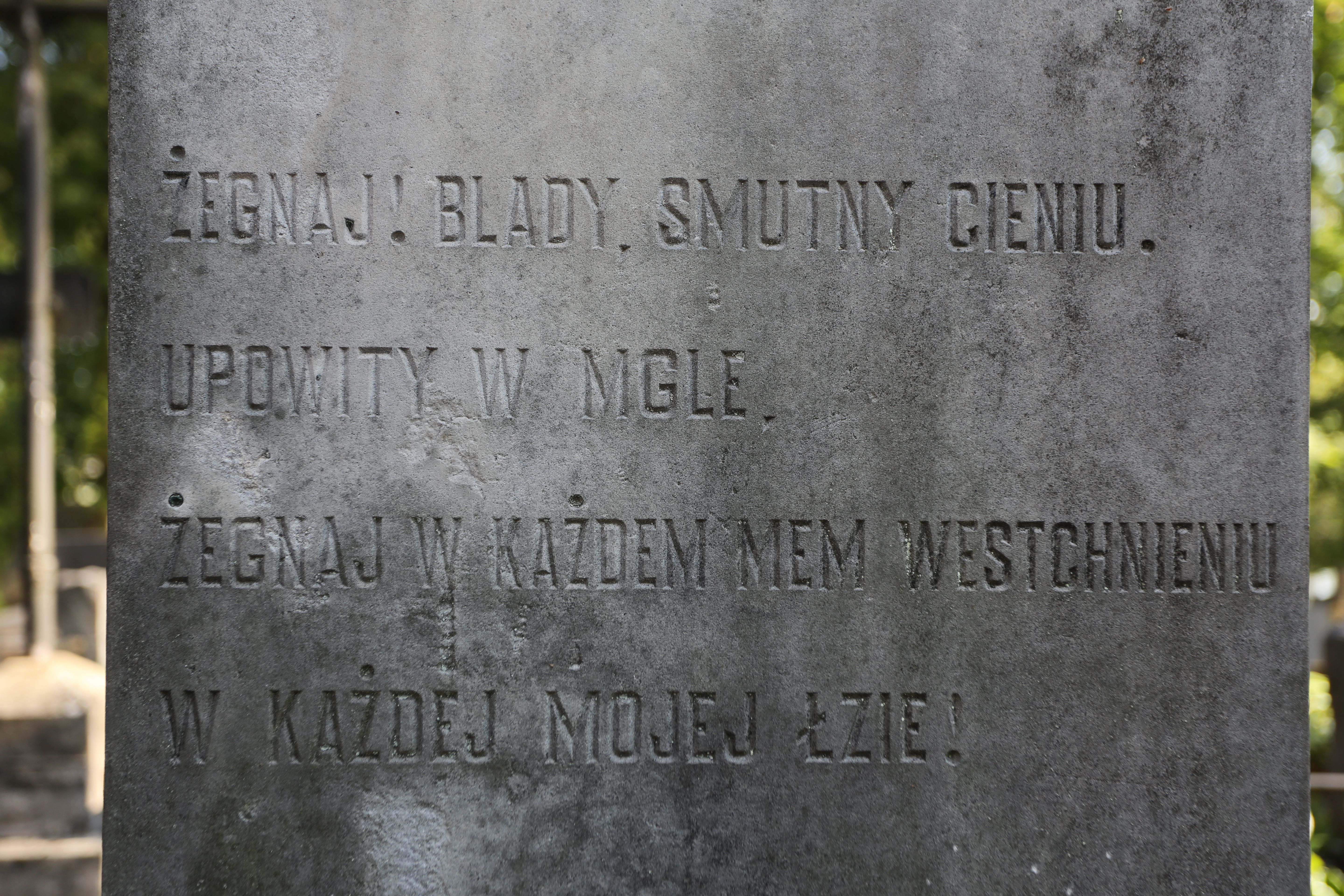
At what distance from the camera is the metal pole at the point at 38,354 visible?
6.57m

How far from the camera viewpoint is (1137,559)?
2834 millimetres

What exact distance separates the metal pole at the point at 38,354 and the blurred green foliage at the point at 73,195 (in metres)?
6.16

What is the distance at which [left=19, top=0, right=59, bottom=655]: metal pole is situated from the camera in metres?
6.57

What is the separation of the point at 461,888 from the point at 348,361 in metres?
1.55

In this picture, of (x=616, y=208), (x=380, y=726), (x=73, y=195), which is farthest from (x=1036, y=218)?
(x=73, y=195)

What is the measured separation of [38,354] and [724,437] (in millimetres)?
6032

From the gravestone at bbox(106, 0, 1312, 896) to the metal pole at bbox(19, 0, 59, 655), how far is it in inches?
187

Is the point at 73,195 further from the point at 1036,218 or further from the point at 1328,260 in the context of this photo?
the point at 1328,260

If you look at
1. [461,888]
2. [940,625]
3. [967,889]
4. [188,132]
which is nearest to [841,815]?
[967,889]

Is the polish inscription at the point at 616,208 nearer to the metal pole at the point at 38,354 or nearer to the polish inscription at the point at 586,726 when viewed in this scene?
the polish inscription at the point at 586,726

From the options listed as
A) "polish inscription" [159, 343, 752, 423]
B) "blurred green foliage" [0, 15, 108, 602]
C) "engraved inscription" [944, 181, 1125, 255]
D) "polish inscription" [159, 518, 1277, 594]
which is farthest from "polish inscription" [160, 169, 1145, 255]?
"blurred green foliage" [0, 15, 108, 602]

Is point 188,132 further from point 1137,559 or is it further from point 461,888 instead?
point 1137,559

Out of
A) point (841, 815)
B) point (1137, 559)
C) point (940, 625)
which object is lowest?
point (841, 815)

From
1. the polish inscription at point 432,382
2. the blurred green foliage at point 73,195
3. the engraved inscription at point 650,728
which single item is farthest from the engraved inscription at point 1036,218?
the blurred green foliage at point 73,195
